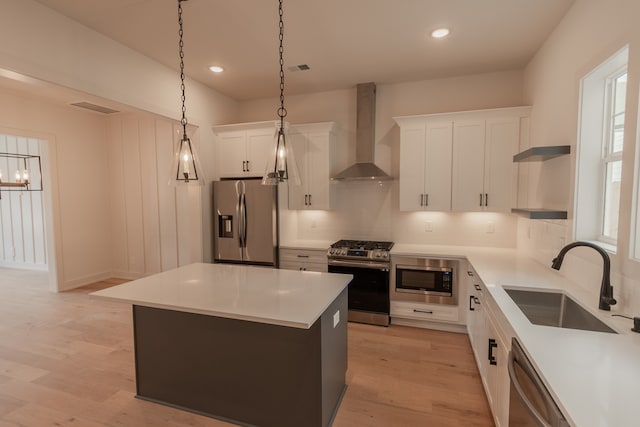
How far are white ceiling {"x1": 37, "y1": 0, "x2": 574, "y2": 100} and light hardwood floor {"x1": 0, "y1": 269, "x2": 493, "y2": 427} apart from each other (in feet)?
10.3

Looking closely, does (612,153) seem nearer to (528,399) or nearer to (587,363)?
(587,363)

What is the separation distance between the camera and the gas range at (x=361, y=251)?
144 inches

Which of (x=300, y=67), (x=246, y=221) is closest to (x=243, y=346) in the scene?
Result: (x=246, y=221)

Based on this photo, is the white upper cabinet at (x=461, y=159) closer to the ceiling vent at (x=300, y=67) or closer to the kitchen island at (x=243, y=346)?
the ceiling vent at (x=300, y=67)

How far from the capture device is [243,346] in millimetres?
2096

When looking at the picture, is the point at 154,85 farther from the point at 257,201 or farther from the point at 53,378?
the point at 53,378

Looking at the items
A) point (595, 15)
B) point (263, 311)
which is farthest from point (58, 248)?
point (595, 15)

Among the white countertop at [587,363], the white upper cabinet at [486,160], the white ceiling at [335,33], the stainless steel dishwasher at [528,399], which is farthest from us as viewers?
the white upper cabinet at [486,160]

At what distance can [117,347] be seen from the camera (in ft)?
10.6

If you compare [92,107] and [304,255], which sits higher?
[92,107]

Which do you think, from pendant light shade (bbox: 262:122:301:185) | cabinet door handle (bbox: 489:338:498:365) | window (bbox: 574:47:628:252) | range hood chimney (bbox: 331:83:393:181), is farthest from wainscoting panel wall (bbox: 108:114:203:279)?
window (bbox: 574:47:628:252)

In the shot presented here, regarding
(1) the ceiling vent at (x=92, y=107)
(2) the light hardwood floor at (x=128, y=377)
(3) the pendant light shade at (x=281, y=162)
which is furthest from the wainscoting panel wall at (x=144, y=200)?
(3) the pendant light shade at (x=281, y=162)

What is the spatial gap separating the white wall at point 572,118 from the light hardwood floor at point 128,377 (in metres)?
1.27

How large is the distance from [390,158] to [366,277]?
1.69m
